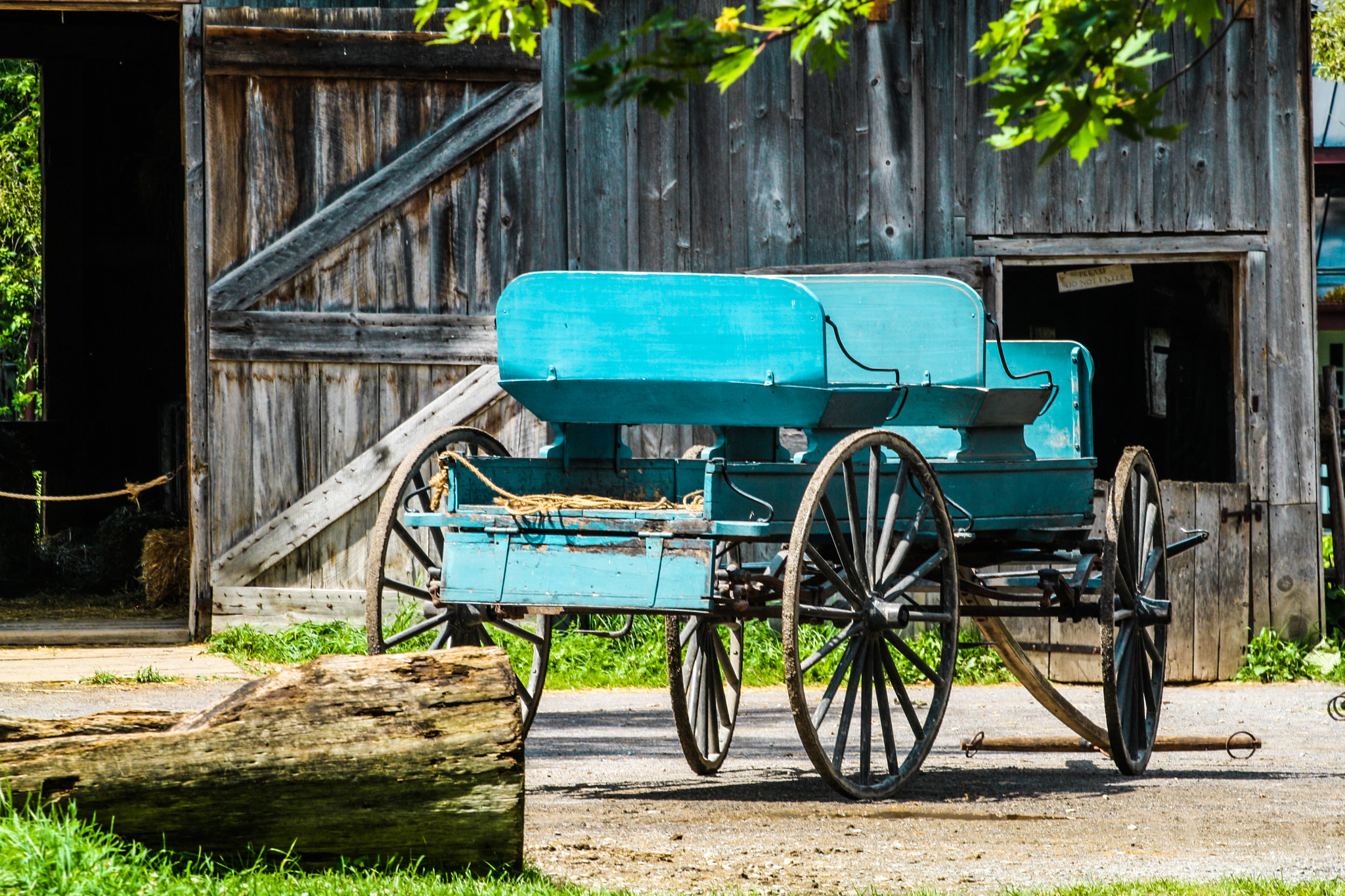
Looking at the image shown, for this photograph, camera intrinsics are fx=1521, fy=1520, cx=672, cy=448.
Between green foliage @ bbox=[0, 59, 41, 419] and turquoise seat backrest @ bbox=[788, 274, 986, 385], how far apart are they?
15596 millimetres

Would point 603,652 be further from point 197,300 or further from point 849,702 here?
point 849,702

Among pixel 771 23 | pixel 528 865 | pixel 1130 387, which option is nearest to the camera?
pixel 771 23

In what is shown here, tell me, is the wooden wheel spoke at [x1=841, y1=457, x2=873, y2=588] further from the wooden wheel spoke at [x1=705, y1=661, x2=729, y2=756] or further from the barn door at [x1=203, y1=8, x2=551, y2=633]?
the barn door at [x1=203, y1=8, x2=551, y2=633]

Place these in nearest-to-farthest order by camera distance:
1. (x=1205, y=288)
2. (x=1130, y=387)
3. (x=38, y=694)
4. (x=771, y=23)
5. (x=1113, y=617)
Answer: (x=771, y=23) → (x=1113, y=617) → (x=38, y=694) → (x=1205, y=288) → (x=1130, y=387)

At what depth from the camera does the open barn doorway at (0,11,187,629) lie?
45.8ft

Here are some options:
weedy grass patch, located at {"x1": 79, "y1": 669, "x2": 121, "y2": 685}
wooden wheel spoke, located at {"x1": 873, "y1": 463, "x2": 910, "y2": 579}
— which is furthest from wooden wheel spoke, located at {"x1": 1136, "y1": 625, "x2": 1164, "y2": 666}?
weedy grass patch, located at {"x1": 79, "y1": 669, "x2": 121, "y2": 685}

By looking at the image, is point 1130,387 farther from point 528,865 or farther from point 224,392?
point 528,865

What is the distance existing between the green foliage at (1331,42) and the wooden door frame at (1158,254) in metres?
12.4

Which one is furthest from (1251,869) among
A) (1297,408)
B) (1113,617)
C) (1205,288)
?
(1205,288)

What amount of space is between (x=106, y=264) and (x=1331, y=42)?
16101 mm

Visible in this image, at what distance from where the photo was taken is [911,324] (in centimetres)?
647

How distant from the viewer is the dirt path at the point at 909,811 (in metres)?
4.45

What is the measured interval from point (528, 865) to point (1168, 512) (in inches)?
252

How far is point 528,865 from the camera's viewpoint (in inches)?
171
